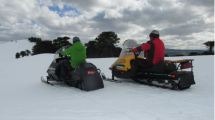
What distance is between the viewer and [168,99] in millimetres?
6668

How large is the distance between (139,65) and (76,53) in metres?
1.80

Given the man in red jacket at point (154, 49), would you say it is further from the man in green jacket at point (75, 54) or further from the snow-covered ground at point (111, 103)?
the man in green jacket at point (75, 54)

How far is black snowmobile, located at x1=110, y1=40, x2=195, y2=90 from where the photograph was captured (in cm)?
782

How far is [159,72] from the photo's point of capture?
837cm

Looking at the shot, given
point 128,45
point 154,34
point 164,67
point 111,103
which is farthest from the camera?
point 128,45

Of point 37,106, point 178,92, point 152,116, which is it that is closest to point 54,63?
point 37,106

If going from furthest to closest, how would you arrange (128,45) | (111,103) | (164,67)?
(128,45) → (164,67) → (111,103)

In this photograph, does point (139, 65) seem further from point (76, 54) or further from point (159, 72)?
point (76, 54)

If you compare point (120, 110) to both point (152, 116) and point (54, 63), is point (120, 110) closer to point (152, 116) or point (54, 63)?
point (152, 116)

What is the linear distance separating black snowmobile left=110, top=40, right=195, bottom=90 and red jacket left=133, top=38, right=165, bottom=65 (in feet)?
0.62

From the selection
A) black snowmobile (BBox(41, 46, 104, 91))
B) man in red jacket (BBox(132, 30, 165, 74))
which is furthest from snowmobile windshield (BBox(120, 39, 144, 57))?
black snowmobile (BBox(41, 46, 104, 91))

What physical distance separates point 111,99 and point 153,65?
2.09 m

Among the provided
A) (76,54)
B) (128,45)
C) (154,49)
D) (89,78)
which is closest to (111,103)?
(89,78)

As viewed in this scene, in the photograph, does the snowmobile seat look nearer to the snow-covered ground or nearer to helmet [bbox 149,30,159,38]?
the snow-covered ground
